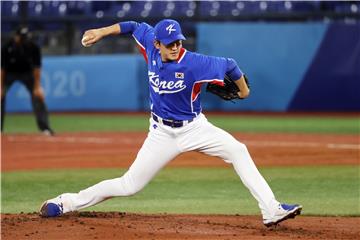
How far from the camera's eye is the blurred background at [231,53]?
21.5 m

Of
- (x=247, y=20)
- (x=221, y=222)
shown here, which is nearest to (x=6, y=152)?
(x=221, y=222)

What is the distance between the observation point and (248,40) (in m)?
22.0

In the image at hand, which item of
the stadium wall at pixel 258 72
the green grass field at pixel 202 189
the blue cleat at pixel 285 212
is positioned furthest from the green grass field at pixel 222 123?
the blue cleat at pixel 285 212

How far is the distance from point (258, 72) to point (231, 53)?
0.84m

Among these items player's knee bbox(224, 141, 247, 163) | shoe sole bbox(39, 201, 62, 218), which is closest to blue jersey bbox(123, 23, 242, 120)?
player's knee bbox(224, 141, 247, 163)

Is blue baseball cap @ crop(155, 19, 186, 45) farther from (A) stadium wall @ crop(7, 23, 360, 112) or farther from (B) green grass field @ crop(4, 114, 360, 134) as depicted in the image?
(A) stadium wall @ crop(7, 23, 360, 112)

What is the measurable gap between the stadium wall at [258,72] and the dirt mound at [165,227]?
45.1 feet

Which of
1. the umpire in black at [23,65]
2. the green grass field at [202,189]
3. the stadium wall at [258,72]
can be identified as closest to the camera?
the green grass field at [202,189]

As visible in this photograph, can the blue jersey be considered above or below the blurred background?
above

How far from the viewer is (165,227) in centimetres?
733

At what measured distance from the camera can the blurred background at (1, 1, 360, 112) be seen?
846 inches

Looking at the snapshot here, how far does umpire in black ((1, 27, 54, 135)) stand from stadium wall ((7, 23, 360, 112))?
601cm

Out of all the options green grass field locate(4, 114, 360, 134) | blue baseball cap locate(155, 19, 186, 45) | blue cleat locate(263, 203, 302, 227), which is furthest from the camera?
green grass field locate(4, 114, 360, 134)

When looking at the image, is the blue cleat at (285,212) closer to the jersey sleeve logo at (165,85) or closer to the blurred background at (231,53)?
the jersey sleeve logo at (165,85)
